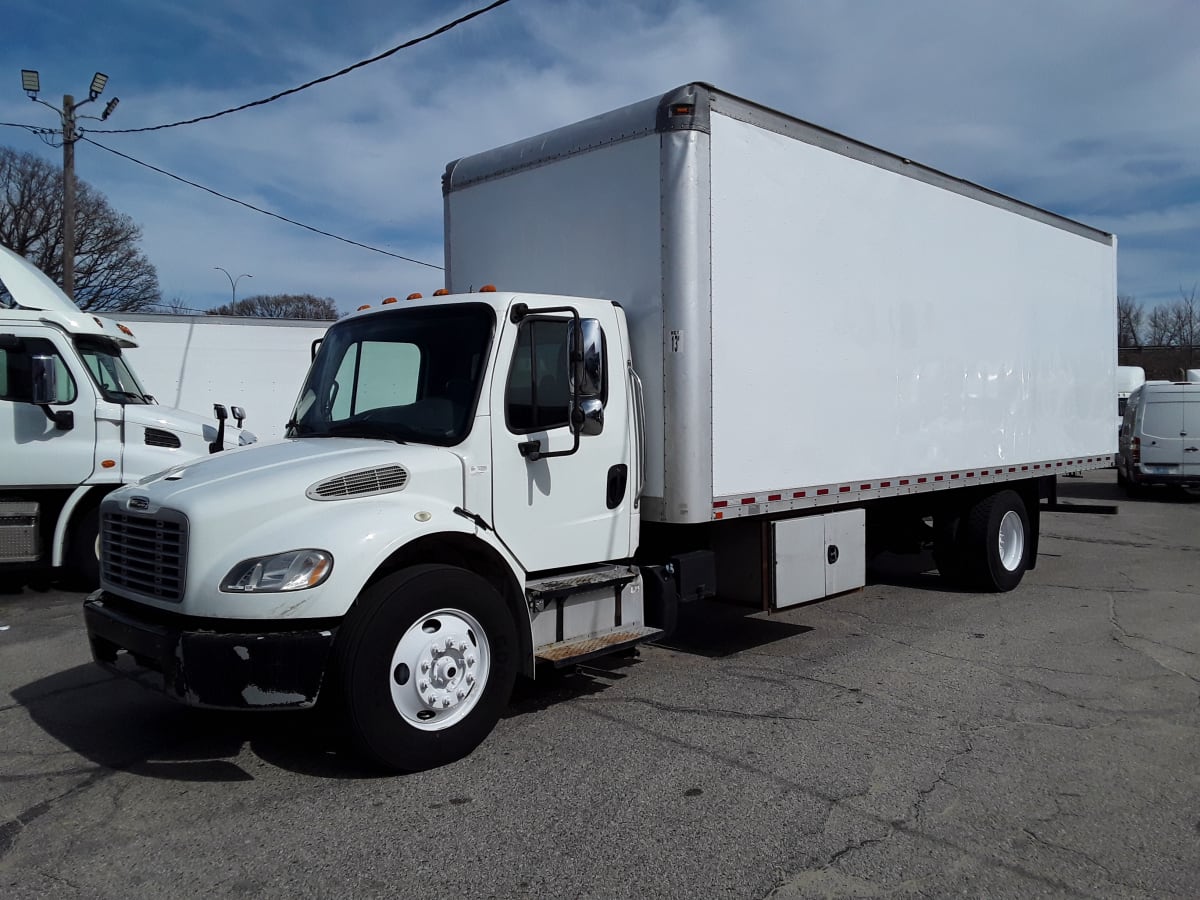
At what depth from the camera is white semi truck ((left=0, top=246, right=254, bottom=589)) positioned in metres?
9.19

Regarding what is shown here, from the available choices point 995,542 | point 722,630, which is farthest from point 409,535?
point 995,542

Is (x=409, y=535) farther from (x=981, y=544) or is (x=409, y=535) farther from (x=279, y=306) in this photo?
(x=279, y=306)

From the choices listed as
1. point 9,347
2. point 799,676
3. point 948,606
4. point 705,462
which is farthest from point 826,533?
point 9,347

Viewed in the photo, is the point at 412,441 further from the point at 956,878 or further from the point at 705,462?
the point at 956,878

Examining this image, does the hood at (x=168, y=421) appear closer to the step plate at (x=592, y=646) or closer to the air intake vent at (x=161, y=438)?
the air intake vent at (x=161, y=438)

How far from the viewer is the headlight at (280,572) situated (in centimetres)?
434

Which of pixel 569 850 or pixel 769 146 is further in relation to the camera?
pixel 769 146

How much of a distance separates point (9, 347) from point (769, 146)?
7.42 meters

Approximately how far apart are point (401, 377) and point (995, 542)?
6.37 m

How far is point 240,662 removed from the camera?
4.29m

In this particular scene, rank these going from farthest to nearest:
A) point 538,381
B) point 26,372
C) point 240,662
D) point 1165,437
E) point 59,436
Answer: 1. point 1165,437
2. point 59,436
3. point 26,372
4. point 538,381
5. point 240,662

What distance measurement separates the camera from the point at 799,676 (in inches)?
258

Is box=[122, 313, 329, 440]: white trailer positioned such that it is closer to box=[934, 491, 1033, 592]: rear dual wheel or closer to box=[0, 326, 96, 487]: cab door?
box=[0, 326, 96, 487]: cab door

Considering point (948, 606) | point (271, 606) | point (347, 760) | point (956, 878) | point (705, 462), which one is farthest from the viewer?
point (948, 606)
